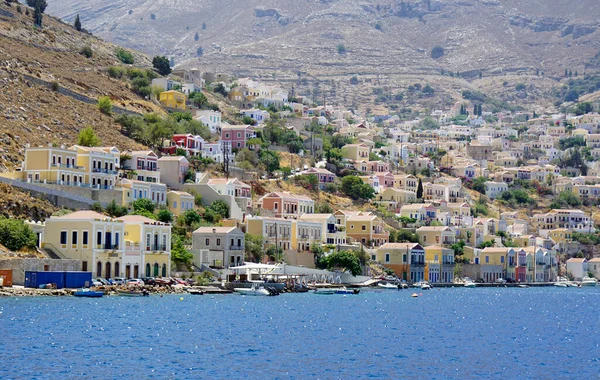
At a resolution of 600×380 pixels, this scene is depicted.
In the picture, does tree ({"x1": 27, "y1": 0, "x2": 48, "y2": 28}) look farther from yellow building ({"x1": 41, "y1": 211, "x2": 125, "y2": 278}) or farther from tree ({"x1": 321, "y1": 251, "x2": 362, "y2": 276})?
yellow building ({"x1": 41, "y1": 211, "x2": 125, "y2": 278})

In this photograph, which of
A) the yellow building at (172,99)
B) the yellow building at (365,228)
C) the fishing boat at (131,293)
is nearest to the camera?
the fishing boat at (131,293)

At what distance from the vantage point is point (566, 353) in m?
58.9

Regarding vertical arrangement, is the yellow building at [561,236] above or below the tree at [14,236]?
above

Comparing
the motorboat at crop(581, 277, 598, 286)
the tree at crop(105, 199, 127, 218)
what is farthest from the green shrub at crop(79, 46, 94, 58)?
the motorboat at crop(581, 277, 598, 286)

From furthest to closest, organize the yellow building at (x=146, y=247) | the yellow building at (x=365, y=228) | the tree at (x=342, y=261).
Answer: the yellow building at (x=365, y=228)
the tree at (x=342, y=261)
the yellow building at (x=146, y=247)

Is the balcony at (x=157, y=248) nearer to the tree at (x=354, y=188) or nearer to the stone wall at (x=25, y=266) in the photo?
the stone wall at (x=25, y=266)

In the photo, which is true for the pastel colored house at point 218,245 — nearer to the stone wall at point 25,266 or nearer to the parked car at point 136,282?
the parked car at point 136,282

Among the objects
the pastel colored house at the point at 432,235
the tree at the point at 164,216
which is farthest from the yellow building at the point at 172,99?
the tree at the point at 164,216

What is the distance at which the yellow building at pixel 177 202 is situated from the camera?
110m

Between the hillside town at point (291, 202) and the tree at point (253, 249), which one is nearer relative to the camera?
the hillside town at point (291, 202)

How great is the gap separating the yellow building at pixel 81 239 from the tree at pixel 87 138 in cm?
2605

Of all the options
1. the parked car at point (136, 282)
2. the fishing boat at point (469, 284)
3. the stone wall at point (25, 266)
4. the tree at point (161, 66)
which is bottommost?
the fishing boat at point (469, 284)

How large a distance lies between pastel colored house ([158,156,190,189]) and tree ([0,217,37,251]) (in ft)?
108

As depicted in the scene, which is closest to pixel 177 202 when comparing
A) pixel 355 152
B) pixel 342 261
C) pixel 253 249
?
pixel 253 249
